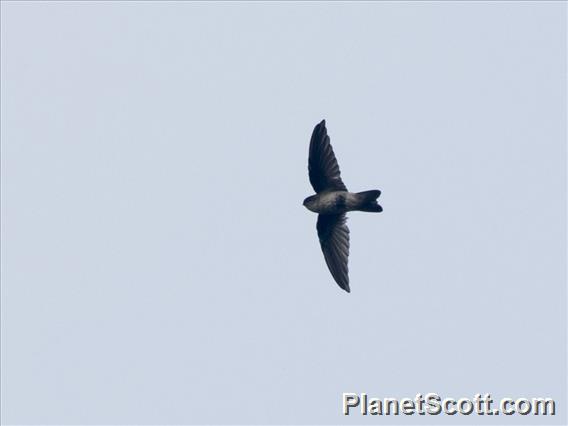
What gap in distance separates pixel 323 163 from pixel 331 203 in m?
0.71

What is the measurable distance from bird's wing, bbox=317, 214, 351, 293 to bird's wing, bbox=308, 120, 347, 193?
70 centimetres

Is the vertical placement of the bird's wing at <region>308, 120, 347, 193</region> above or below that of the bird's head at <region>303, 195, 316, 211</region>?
above

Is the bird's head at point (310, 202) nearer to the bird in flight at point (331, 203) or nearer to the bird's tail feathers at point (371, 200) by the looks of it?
the bird in flight at point (331, 203)

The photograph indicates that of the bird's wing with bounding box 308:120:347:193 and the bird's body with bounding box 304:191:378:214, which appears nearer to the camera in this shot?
the bird's body with bounding box 304:191:378:214

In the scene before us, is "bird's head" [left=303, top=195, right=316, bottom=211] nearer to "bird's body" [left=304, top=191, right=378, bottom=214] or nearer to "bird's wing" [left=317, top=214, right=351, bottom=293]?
"bird's body" [left=304, top=191, right=378, bottom=214]

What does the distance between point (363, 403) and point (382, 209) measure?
3675mm

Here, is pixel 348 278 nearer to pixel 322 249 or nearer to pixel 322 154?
pixel 322 249

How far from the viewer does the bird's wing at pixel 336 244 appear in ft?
75.9

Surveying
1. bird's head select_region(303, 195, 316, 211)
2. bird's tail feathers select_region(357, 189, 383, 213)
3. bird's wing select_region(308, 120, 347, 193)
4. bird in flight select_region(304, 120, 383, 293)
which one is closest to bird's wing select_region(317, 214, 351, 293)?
bird in flight select_region(304, 120, 383, 293)

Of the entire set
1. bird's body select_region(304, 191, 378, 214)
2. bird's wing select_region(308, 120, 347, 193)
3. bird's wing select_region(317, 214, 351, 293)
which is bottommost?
bird's wing select_region(317, 214, 351, 293)

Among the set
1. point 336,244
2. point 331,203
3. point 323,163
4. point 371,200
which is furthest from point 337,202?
point 336,244

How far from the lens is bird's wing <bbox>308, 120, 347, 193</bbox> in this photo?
22531 millimetres

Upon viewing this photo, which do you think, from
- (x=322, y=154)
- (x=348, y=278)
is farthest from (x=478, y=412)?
(x=322, y=154)

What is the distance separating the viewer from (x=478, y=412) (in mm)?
22391
